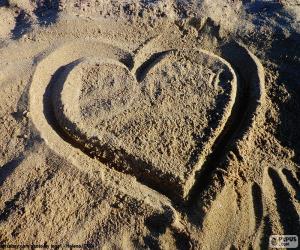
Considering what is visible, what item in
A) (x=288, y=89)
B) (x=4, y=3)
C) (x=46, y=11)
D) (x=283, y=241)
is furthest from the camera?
(x=4, y=3)

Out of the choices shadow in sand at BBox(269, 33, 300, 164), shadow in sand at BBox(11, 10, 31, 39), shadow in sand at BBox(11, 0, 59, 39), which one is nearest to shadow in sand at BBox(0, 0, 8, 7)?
shadow in sand at BBox(11, 0, 59, 39)

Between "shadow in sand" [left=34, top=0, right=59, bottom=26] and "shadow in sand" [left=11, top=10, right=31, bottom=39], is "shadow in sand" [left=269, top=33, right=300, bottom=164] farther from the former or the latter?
"shadow in sand" [left=11, top=10, right=31, bottom=39]

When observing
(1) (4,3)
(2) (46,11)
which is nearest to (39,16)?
(2) (46,11)

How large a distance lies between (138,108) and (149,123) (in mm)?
212

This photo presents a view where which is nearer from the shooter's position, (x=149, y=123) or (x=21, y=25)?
(x=149, y=123)

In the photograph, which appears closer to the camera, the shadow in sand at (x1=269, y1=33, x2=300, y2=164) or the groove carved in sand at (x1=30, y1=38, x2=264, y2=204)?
the groove carved in sand at (x1=30, y1=38, x2=264, y2=204)

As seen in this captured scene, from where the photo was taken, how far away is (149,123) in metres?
4.27

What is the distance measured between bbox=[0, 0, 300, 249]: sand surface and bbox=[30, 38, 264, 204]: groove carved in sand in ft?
0.04

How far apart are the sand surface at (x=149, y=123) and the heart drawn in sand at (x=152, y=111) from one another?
0.5 inches

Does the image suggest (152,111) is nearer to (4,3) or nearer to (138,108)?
(138,108)

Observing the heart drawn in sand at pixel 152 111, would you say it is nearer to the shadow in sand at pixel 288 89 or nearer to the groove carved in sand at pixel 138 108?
the groove carved in sand at pixel 138 108

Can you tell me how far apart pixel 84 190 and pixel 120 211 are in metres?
0.40

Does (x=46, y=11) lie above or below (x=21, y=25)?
above

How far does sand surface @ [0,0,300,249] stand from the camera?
377 cm
